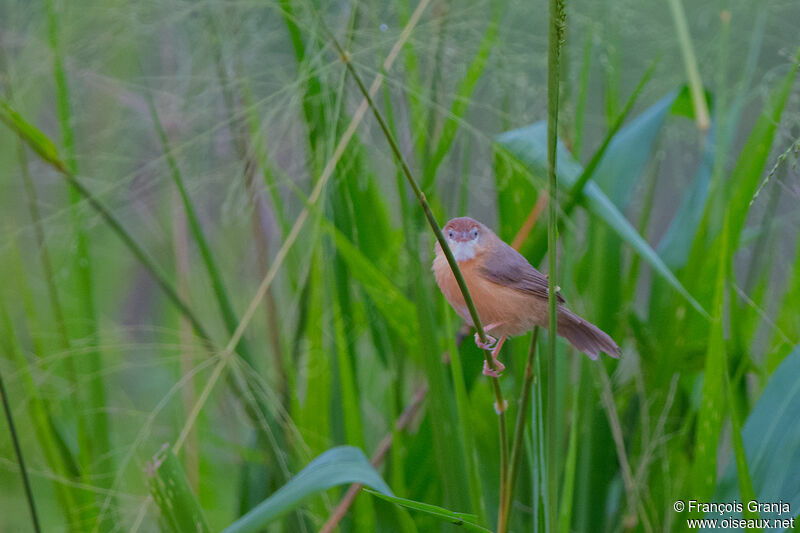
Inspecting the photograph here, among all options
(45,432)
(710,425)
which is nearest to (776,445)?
(710,425)

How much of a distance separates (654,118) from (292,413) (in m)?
0.46

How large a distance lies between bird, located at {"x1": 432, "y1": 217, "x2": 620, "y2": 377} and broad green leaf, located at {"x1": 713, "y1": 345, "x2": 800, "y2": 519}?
8.3 inches

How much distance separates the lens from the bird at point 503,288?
0.50m

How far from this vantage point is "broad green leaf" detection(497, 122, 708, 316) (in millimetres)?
624

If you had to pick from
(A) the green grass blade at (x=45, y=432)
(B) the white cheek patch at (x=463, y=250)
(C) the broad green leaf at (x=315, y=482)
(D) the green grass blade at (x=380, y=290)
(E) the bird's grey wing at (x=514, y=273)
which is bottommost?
(A) the green grass blade at (x=45, y=432)

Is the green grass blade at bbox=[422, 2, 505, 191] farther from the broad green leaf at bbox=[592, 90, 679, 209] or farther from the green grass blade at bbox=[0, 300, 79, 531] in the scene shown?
the green grass blade at bbox=[0, 300, 79, 531]

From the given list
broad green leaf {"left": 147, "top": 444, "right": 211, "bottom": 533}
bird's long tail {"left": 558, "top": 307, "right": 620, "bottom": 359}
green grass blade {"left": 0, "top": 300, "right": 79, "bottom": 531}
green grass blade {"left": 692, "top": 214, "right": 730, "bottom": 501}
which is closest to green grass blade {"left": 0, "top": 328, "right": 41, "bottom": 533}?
broad green leaf {"left": 147, "top": 444, "right": 211, "bottom": 533}

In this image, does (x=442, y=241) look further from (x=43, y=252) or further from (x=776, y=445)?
(x=43, y=252)

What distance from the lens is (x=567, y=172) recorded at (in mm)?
681

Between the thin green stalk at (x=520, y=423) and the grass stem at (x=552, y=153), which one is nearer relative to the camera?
the grass stem at (x=552, y=153)

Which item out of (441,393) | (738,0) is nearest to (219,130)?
(441,393)

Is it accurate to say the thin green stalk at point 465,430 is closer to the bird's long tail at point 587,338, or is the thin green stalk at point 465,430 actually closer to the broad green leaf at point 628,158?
the bird's long tail at point 587,338

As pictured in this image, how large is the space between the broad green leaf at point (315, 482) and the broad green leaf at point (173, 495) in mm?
62

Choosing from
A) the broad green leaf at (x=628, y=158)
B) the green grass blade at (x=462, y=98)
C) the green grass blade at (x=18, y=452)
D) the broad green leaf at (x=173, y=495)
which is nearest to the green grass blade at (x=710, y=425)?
the broad green leaf at (x=628, y=158)
